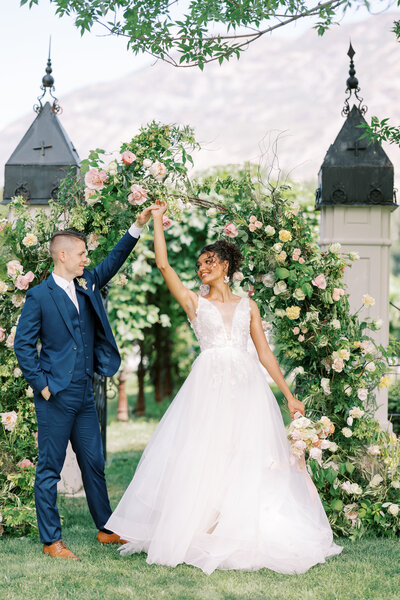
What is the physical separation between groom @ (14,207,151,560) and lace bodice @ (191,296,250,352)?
58cm

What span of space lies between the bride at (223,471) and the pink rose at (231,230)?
46 centimetres

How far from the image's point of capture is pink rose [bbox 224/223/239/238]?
4770 millimetres

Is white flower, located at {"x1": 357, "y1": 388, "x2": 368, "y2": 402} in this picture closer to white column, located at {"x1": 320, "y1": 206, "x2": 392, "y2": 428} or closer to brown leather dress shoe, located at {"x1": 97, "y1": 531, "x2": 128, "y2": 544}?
white column, located at {"x1": 320, "y1": 206, "x2": 392, "y2": 428}

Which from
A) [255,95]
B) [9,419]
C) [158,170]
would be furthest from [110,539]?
[255,95]

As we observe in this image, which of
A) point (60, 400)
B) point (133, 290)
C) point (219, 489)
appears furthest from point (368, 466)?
point (133, 290)

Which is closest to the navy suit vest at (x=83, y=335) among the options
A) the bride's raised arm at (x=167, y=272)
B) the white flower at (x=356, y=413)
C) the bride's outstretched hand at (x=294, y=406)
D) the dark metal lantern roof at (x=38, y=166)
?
the bride's raised arm at (x=167, y=272)

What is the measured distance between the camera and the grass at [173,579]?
3.38 metres

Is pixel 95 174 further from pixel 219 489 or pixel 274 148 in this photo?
pixel 219 489

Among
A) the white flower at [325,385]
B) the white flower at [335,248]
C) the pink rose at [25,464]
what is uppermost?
the white flower at [335,248]

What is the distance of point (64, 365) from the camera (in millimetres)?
3990

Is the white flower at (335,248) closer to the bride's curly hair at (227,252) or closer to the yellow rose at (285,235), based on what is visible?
the yellow rose at (285,235)

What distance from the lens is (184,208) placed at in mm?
4832

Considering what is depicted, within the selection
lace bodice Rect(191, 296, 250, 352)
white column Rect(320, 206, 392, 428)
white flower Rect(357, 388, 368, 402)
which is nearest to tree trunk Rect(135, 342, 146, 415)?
white column Rect(320, 206, 392, 428)

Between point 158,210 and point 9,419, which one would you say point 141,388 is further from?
point 158,210
